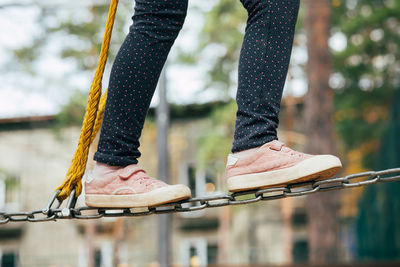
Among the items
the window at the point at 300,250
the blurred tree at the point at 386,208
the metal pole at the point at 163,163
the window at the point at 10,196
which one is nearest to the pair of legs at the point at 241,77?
the metal pole at the point at 163,163

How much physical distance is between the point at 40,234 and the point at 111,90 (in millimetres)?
14835

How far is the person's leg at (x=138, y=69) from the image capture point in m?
1.38

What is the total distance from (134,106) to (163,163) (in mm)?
5028

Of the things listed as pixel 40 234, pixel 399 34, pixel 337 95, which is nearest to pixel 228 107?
pixel 337 95

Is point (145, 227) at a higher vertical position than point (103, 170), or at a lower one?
lower

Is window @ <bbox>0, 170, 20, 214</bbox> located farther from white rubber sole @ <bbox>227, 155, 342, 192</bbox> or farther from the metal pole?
white rubber sole @ <bbox>227, 155, 342, 192</bbox>

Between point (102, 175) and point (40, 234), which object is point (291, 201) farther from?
point (102, 175)

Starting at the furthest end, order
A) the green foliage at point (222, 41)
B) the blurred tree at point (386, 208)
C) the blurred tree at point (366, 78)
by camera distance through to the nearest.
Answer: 1. the green foliage at point (222, 41)
2. the blurred tree at point (366, 78)
3. the blurred tree at point (386, 208)

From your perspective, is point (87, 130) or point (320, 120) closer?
point (87, 130)

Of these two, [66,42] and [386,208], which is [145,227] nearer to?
[66,42]

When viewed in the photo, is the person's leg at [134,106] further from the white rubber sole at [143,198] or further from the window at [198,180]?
the window at [198,180]

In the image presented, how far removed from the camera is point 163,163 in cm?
641

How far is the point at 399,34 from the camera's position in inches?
441

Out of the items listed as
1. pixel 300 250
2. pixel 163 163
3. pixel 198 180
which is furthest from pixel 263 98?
pixel 300 250
